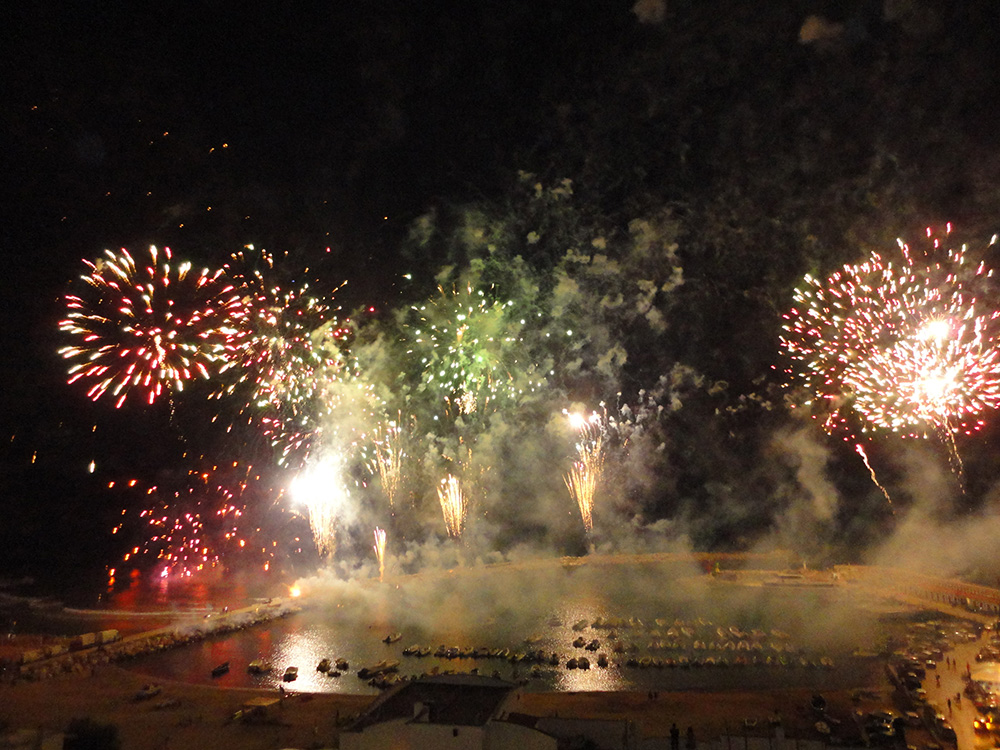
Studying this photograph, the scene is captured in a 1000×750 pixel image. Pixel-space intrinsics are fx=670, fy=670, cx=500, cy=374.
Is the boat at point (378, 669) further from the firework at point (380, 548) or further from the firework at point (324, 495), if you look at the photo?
the firework at point (380, 548)

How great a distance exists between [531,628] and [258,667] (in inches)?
471

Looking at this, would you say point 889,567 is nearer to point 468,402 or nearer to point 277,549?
point 468,402

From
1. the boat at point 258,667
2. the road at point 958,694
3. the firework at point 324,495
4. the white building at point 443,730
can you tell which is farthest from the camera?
the firework at point 324,495

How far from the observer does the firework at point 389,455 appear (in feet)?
86.5

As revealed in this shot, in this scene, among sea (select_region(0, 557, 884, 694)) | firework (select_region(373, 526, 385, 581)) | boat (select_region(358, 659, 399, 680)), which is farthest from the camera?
firework (select_region(373, 526, 385, 581))

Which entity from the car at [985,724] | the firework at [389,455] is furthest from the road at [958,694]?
the firework at [389,455]

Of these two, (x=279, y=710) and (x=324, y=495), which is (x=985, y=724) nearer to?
(x=279, y=710)

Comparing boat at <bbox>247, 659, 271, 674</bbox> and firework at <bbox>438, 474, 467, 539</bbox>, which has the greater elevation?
firework at <bbox>438, 474, 467, 539</bbox>

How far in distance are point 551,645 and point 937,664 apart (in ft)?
44.1

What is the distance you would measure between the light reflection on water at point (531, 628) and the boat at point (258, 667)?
31 cm

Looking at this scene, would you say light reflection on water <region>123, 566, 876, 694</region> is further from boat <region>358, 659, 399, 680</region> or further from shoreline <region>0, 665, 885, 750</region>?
shoreline <region>0, 665, 885, 750</region>

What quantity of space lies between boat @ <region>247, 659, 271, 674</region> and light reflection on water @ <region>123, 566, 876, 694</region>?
1.01ft

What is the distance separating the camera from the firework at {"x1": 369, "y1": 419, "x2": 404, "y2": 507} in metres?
26.4

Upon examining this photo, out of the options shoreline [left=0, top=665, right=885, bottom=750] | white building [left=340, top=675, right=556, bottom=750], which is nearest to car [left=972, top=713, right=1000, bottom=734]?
shoreline [left=0, top=665, right=885, bottom=750]
